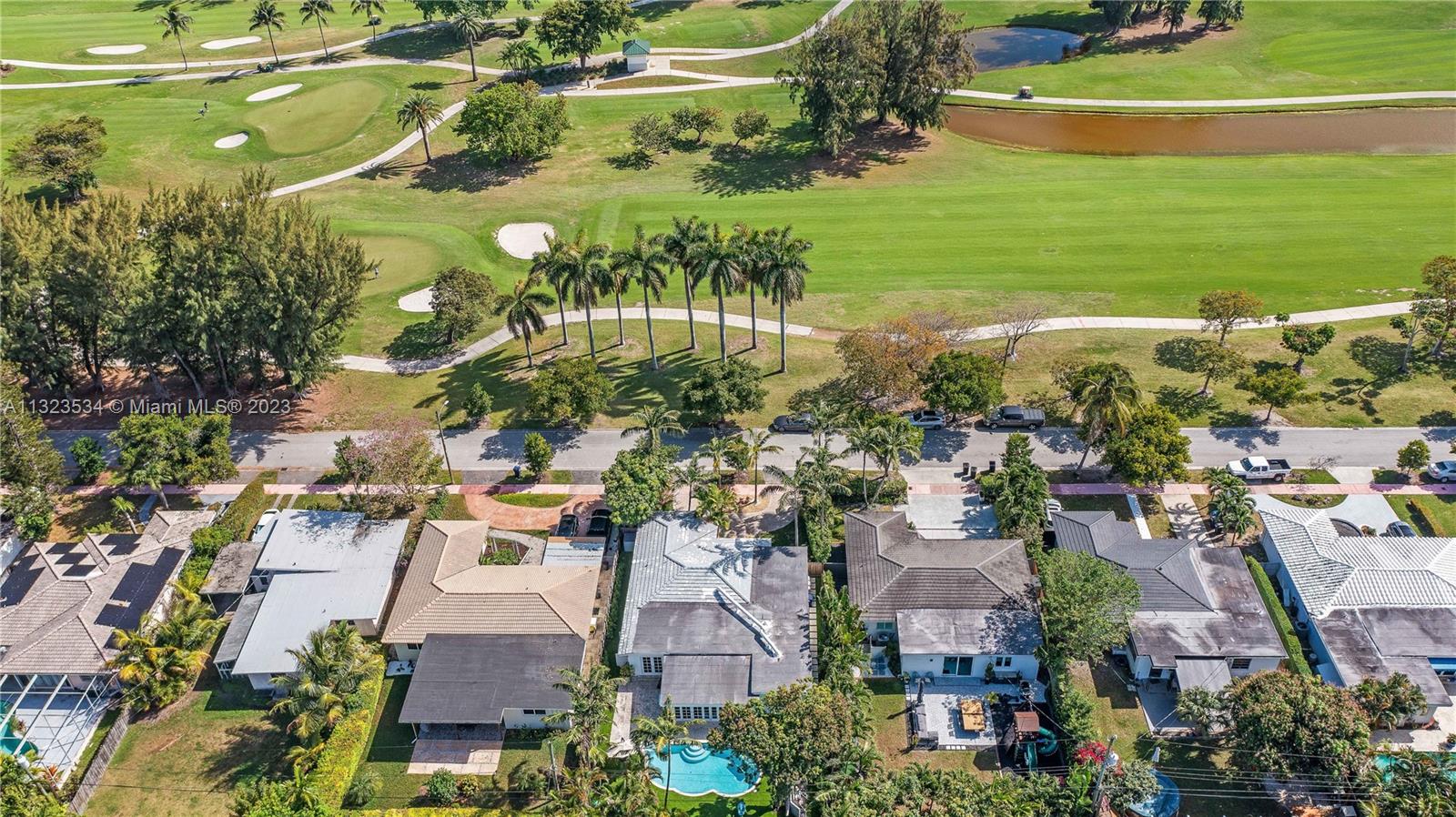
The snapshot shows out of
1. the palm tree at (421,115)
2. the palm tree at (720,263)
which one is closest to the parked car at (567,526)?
the palm tree at (720,263)

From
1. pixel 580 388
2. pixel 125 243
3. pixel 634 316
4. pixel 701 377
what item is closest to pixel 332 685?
pixel 580 388

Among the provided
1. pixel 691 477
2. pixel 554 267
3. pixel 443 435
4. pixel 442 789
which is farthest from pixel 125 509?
pixel 691 477

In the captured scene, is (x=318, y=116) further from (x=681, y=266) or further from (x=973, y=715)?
(x=973, y=715)

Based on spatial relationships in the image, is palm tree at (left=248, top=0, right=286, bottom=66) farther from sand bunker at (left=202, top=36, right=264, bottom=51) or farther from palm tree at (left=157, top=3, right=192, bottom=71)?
palm tree at (left=157, top=3, right=192, bottom=71)

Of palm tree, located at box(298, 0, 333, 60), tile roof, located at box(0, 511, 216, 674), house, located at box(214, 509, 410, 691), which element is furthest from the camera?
palm tree, located at box(298, 0, 333, 60)

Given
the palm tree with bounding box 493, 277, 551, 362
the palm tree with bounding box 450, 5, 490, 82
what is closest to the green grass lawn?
the palm tree with bounding box 493, 277, 551, 362

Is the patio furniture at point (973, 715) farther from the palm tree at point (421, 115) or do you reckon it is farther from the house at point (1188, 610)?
the palm tree at point (421, 115)

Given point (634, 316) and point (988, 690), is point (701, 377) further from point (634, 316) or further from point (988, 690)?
point (988, 690)
